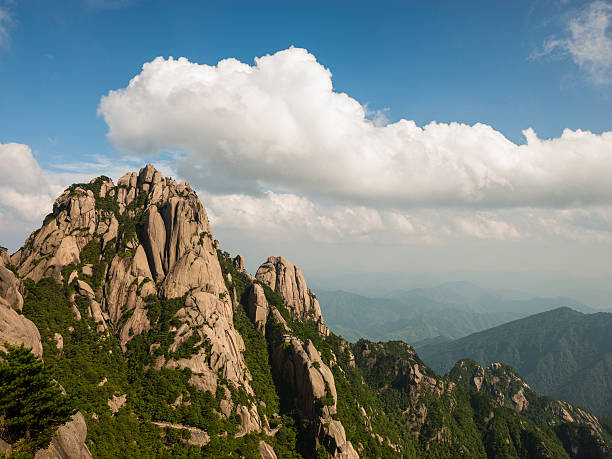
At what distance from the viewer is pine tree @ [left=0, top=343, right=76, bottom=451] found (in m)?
35.1

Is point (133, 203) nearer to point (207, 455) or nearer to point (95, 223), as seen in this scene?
point (95, 223)

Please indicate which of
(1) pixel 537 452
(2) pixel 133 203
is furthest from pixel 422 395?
(2) pixel 133 203

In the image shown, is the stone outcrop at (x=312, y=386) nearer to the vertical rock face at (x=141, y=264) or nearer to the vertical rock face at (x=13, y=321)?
the vertical rock face at (x=141, y=264)

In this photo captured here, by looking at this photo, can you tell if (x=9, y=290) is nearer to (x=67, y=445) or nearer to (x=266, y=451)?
(x=67, y=445)

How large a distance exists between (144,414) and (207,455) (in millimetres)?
20516

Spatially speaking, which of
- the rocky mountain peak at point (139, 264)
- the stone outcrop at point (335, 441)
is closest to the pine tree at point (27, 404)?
the rocky mountain peak at point (139, 264)

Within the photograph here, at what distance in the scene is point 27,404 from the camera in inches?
1412

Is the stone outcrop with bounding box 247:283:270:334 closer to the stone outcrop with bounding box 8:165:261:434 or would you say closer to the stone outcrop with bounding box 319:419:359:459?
the stone outcrop with bounding box 8:165:261:434

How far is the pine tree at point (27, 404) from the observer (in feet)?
115

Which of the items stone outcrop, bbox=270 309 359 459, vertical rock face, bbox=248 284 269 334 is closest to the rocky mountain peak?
vertical rock face, bbox=248 284 269 334

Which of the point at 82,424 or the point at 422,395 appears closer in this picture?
the point at 82,424

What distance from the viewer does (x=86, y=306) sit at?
334 feet

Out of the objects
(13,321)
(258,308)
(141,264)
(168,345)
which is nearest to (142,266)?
(141,264)

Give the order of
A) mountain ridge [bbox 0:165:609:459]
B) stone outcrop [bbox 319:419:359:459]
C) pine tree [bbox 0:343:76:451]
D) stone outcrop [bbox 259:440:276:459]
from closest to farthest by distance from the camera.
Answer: pine tree [bbox 0:343:76:451] < mountain ridge [bbox 0:165:609:459] < stone outcrop [bbox 259:440:276:459] < stone outcrop [bbox 319:419:359:459]
